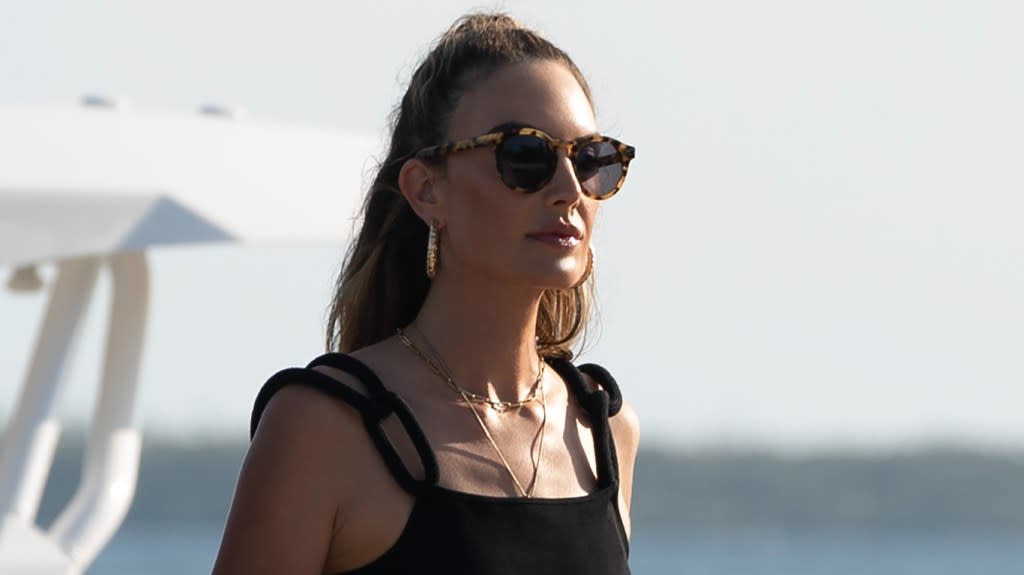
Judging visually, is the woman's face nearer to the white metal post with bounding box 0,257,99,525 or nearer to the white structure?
the white structure

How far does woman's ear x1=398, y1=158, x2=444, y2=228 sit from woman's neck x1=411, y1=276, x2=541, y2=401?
0.30ft

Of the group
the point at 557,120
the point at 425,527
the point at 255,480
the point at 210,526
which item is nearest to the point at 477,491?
the point at 425,527

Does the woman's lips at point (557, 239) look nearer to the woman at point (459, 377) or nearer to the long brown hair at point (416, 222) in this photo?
the woman at point (459, 377)

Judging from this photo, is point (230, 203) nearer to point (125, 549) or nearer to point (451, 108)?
point (451, 108)

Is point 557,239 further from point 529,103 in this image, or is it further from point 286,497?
point 286,497

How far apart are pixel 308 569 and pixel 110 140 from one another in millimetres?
3704

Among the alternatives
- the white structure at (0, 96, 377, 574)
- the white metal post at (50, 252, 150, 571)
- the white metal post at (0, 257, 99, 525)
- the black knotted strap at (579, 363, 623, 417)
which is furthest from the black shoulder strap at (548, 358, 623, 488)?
the white metal post at (50, 252, 150, 571)

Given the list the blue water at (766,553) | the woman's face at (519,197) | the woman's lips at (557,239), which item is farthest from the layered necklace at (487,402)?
the blue water at (766,553)

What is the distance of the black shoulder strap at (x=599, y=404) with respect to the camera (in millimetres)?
3174

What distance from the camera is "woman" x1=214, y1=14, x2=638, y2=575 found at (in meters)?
2.89

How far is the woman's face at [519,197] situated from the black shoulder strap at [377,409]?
22 centimetres

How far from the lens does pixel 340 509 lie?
2.89 m

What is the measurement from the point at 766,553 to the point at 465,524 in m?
85.0

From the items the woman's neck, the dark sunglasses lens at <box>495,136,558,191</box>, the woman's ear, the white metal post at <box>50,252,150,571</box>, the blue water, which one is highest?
the dark sunglasses lens at <box>495,136,558,191</box>
